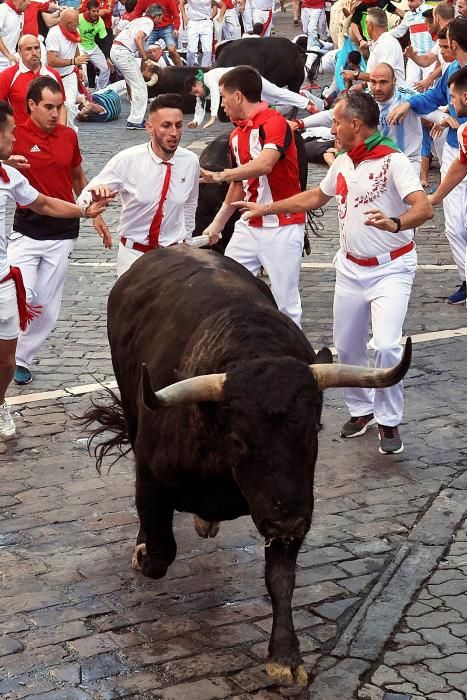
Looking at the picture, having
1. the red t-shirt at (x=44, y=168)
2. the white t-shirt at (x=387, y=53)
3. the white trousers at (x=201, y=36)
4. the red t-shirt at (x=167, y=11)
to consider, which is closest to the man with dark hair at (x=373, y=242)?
the red t-shirt at (x=44, y=168)

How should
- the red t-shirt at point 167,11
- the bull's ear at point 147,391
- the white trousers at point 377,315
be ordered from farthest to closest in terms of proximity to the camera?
the red t-shirt at point 167,11 < the white trousers at point 377,315 < the bull's ear at point 147,391

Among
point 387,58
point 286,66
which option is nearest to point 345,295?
point 387,58

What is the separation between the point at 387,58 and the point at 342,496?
366 inches

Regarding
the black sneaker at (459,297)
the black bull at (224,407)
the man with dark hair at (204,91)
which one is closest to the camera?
the black bull at (224,407)

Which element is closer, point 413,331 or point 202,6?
point 413,331

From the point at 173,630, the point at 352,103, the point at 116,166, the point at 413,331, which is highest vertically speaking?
the point at 352,103

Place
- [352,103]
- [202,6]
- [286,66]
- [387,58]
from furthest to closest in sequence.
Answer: [202,6]
[286,66]
[387,58]
[352,103]

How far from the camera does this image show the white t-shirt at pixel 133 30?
22.9 m

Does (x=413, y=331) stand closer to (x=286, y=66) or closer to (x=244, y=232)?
(x=244, y=232)

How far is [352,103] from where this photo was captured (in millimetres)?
8336

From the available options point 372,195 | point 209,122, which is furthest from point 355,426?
point 209,122

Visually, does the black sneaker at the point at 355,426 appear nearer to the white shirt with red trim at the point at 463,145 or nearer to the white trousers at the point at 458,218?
the white shirt with red trim at the point at 463,145

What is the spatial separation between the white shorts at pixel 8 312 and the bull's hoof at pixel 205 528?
8.33ft

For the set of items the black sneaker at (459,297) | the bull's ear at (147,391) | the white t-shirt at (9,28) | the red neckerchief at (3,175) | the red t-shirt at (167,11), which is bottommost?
the red t-shirt at (167,11)
